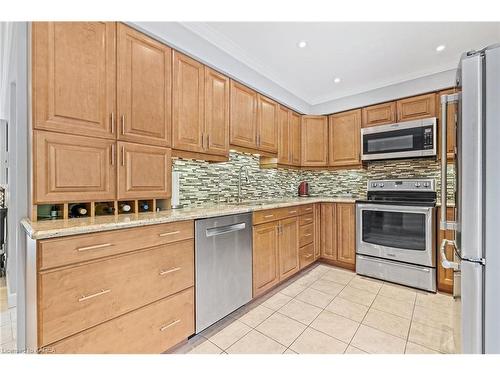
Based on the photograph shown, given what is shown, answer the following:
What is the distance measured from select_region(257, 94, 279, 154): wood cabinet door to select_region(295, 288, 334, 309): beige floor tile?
1.75 meters

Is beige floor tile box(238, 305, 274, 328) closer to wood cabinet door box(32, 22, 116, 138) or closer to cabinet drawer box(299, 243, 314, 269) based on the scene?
cabinet drawer box(299, 243, 314, 269)

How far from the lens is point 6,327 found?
75.7 inches

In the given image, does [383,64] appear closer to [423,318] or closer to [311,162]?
[311,162]

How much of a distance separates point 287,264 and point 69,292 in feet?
6.74

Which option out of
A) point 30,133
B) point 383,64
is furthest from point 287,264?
point 383,64

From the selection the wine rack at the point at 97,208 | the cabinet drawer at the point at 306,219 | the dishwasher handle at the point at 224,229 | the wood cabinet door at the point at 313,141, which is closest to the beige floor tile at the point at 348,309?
the cabinet drawer at the point at 306,219

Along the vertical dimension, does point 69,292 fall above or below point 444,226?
below

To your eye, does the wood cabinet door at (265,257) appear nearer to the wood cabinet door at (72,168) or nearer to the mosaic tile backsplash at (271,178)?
the mosaic tile backsplash at (271,178)

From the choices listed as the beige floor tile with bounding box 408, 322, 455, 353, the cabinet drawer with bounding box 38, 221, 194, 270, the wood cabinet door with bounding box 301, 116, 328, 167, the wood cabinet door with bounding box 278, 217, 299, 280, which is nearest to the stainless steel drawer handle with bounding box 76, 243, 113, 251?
the cabinet drawer with bounding box 38, 221, 194, 270

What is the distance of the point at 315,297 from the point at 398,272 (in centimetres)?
111

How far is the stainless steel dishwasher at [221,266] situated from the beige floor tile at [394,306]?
1.27 metres

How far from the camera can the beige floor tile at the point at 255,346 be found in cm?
161

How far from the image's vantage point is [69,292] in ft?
3.66

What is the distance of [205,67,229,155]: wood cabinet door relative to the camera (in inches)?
89.3
